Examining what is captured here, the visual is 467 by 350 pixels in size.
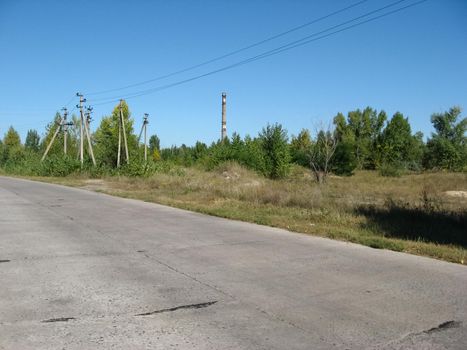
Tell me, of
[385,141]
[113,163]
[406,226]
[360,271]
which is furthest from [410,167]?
[360,271]

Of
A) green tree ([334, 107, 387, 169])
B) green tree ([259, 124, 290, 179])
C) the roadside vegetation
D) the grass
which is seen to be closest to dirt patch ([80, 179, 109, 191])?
the roadside vegetation

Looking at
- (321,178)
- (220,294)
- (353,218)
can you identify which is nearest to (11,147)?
(321,178)

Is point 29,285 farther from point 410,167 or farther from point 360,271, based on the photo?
point 410,167

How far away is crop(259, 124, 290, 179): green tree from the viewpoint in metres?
41.8

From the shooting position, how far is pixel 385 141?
2584 inches

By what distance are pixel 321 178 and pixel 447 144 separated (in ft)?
115

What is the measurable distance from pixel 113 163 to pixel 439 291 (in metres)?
40.7

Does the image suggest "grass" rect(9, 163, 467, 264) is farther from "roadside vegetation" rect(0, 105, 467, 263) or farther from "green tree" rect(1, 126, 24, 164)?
"green tree" rect(1, 126, 24, 164)

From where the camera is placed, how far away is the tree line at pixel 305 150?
41906mm

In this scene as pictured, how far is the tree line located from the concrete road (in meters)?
27.3

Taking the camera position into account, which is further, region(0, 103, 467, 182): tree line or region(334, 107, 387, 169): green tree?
region(334, 107, 387, 169): green tree

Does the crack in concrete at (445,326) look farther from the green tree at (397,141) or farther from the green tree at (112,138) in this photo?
the green tree at (397,141)

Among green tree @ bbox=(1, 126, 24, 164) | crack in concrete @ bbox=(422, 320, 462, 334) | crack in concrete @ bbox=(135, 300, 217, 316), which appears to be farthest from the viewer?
green tree @ bbox=(1, 126, 24, 164)

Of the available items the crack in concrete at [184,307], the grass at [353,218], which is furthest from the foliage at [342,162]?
the crack in concrete at [184,307]
